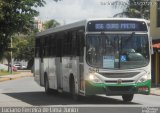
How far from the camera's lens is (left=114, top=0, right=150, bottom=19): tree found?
57.9 metres

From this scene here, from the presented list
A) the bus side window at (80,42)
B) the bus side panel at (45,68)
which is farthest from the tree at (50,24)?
the bus side window at (80,42)

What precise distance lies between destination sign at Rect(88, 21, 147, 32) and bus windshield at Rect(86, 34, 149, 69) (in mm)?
265

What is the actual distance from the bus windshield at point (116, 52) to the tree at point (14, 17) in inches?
95.2

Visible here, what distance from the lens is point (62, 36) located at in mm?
23812

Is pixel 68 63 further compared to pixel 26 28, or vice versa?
pixel 68 63

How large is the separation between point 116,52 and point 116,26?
999 millimetres

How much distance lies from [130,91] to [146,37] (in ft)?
6.95

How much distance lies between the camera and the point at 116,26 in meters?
20.7

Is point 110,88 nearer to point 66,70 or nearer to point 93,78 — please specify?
point 93,78

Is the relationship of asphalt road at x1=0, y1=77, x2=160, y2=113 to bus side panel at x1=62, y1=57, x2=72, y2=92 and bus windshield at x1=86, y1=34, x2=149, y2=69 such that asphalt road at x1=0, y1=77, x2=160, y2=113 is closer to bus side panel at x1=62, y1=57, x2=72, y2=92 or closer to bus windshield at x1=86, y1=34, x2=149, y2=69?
bus side panel at x1=62, y1=57, x2=72, y2=92

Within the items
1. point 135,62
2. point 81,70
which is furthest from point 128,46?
point 81,70

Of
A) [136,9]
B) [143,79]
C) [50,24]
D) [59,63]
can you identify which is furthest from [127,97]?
[50,24]

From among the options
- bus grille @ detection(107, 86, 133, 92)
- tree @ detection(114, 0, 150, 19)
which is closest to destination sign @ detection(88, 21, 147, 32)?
bus grille @ detection(107, 86, 133, 92)

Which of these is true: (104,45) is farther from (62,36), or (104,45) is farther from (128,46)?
(62,36)
